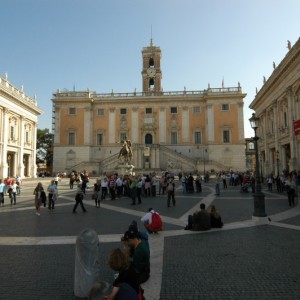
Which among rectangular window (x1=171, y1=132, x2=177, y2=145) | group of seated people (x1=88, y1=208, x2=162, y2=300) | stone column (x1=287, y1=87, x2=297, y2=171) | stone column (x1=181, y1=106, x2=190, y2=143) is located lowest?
group of seated people (x1=88, y1=208, x2=162, y2=300)

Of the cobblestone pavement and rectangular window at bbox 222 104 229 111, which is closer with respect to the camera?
the cobblestone pavement

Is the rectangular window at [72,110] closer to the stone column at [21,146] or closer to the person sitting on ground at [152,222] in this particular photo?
the stone column at [21,146]

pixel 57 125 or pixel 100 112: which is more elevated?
pixel 100 112

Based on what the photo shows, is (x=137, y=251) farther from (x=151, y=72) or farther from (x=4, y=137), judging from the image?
(x=151, y=72)

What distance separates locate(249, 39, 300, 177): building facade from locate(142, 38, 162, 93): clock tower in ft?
90.5

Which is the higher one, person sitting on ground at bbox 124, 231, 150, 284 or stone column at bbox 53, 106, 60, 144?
stone column at bbox 53, 106, 60, 144

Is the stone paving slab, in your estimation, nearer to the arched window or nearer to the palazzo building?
the palazzo building

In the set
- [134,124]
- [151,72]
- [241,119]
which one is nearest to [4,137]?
[134,124]

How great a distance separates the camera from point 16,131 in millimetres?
45062

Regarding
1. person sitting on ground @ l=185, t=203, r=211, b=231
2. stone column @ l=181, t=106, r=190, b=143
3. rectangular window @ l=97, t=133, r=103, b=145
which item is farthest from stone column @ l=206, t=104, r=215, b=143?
person sitting on ground @ l=185, t=203, r=211, b=231

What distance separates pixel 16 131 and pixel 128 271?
152 feet

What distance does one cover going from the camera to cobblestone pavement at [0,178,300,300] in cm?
511

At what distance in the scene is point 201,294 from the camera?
4.93 m

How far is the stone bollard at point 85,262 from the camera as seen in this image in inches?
193
